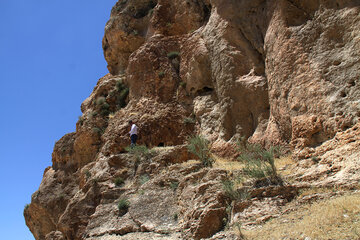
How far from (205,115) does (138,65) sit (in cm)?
492

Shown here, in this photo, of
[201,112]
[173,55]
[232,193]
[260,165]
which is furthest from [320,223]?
[173,55]

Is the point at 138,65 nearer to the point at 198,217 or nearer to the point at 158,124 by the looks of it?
the point at 158,124

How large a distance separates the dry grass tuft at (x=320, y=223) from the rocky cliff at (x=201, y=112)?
605 mm

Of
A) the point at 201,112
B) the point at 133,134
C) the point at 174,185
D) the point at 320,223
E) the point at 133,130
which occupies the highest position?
the point at 133,130

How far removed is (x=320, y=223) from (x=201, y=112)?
30.7ft

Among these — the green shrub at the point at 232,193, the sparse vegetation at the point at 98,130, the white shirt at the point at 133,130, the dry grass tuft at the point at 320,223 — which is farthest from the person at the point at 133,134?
the dry grass tuft at the point at 320,223

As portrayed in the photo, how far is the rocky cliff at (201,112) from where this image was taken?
9047 millimetres

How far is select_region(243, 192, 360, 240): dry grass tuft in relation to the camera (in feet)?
19.4

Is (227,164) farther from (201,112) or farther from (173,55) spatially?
(173,55)

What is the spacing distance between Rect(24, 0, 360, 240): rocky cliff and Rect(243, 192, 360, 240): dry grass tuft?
605 mm

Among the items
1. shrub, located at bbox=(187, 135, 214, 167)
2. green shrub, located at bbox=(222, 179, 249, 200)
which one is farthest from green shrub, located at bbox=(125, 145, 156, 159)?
green shrub, located at bbox=(222, 179, 249, 200)

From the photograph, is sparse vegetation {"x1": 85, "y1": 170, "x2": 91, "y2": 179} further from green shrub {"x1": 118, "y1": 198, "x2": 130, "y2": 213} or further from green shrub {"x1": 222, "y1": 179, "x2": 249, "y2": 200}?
green shrub {"x1": 222, "y1": 179, "x2": 249, "y2": 200}

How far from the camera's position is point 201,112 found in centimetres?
1528

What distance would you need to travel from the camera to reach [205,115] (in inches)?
595
